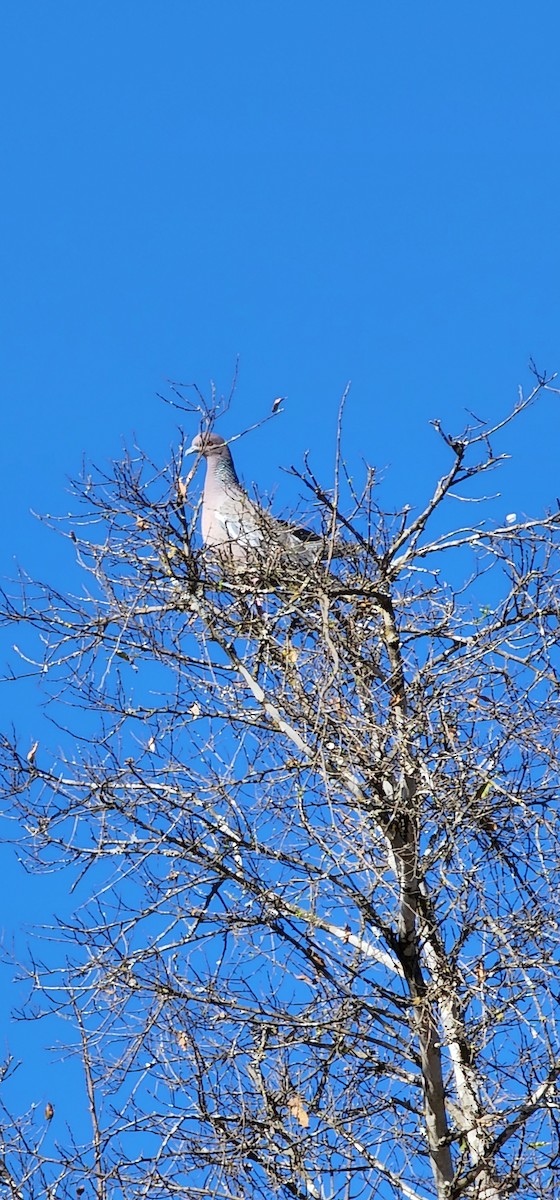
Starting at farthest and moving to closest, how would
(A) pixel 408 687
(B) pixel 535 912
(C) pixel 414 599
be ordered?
(C) pixel 414 599 → (A) pixel 408 687 → (B) pixel 535 912

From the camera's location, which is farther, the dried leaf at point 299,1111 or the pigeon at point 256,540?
the pigeon at point 256,540

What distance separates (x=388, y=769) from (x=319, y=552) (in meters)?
1.14

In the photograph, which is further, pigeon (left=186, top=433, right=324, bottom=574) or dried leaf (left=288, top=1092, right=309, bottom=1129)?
pigeon (left=186, top=433, right=324, bottom=574)

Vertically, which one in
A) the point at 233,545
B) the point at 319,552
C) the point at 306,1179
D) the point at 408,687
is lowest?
the point at 306,1179

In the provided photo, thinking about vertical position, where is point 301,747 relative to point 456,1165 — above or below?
above

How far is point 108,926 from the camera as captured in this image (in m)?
8.26

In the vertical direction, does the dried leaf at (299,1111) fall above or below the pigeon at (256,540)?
below

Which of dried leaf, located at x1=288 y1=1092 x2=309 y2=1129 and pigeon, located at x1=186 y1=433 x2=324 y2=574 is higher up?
pigeon, located at x1=186 y1=433 x2=324 y2=574

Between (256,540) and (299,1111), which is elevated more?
(256,540)

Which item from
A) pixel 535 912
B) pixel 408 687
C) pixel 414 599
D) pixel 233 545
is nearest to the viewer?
pixel 535 912

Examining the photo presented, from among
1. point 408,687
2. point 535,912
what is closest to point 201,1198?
point 535,912

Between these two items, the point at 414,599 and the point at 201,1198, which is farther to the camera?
the point at 414,599

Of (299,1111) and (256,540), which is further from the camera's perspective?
(256,540)

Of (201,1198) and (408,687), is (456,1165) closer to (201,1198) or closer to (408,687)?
(201,1198)
